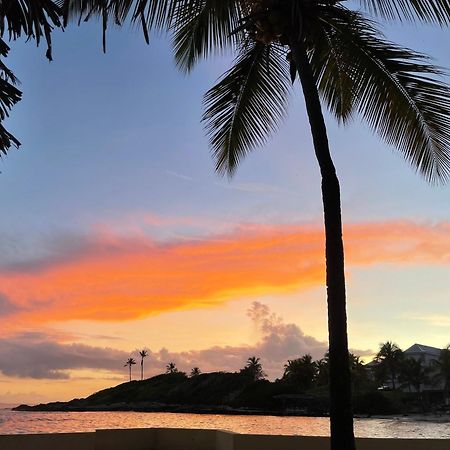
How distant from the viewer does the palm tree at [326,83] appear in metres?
5.07

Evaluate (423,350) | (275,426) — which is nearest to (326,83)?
(275,426)

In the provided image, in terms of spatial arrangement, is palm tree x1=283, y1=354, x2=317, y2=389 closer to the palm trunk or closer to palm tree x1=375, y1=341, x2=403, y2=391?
palm tree x1=375, y1=341, x2=403, y2=391

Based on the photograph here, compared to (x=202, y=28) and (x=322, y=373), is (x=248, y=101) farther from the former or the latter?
(x=322, y=373)

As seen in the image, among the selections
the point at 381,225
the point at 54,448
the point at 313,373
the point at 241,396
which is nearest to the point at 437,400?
the point at 313,373

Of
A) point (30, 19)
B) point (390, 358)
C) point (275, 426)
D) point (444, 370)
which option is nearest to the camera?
point (30, 19)

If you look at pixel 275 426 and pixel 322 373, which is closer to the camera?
pixel 275 426

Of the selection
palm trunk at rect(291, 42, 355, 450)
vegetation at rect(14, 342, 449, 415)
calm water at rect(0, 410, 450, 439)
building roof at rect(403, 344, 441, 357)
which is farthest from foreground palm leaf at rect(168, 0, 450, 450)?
building roof at rect(403, 344, 441, 357)

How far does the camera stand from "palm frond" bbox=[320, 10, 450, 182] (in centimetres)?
647

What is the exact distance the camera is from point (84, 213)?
1648cm

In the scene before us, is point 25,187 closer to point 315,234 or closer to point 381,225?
point 315,234

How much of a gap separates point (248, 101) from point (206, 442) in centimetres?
507

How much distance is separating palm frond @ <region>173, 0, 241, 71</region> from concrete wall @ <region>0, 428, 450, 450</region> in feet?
16.9

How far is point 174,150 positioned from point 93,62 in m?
3.92

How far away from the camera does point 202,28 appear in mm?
6680
